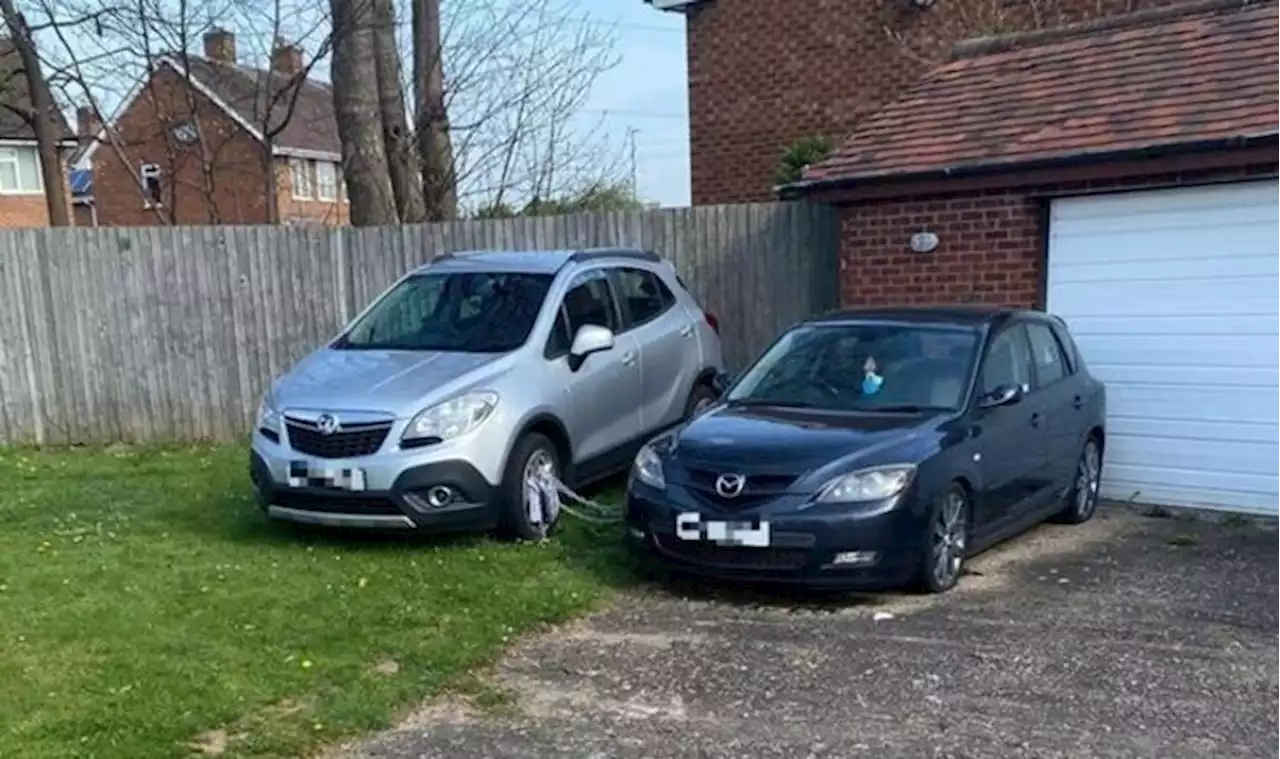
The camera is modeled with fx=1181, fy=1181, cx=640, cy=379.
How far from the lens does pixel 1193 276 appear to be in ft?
28.7

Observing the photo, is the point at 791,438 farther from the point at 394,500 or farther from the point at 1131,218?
the point at 1131,218

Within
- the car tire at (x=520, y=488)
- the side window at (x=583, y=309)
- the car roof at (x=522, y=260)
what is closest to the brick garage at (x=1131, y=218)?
the car roof at (x=522, y=260)

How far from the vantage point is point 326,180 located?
4081cm

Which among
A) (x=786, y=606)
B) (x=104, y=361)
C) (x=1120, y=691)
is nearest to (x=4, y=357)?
(x=104, y=361)

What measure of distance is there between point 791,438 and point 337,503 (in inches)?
110

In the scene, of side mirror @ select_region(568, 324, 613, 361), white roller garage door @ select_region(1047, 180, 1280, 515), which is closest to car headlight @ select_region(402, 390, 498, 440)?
side mirror @ select_region(568, 324, 613, 361)

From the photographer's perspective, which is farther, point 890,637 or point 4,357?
point 4,357

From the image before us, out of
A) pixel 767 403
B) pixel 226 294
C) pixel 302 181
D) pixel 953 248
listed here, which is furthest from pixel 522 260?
pixel 302 181

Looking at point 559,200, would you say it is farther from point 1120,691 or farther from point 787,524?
point 1120,691

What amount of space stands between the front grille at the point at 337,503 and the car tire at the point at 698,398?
9.72 ft

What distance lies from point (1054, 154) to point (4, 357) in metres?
9.82

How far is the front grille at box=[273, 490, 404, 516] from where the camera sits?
7.13m

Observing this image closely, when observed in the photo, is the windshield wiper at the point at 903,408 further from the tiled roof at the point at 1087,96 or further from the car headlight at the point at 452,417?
the tiled roof at the point at 1087,96

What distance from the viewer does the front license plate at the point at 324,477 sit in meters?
7.11
